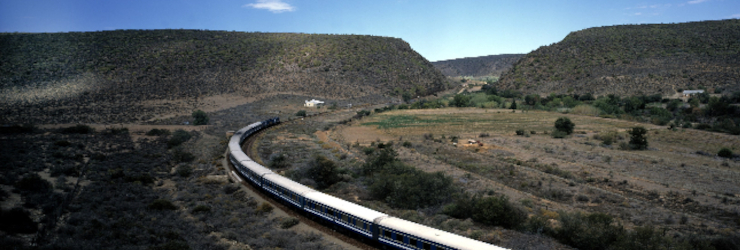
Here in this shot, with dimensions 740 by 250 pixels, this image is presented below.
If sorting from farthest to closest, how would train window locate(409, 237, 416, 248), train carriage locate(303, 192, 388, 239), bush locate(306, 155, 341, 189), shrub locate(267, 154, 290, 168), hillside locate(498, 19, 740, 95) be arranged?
hillside locate(498, 19, 740, 95) < shrub locate(267, 154, 290, 168) < bush locate(306, 155, 341, 189) < train carriage locate(303, 192, 388, 239) < train window locate(409, 237, 416, 248)

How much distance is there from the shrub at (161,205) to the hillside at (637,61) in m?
97.5

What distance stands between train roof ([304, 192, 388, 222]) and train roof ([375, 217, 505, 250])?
784 mm

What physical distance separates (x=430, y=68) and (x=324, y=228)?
139m

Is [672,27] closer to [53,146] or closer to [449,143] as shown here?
[449,143]

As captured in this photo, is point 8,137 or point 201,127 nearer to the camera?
point 8,137

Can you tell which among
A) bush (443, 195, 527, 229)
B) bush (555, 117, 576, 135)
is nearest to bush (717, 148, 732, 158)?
bush (555, 117, 576, 135)

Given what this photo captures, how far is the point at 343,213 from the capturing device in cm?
1909

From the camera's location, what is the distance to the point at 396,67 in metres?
137

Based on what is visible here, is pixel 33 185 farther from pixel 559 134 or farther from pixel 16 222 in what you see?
pixel 559 134

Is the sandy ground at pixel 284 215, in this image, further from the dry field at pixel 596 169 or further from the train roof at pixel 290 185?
the dry field at pixel 596 169

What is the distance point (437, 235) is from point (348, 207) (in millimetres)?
5116

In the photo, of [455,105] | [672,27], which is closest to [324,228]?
[455,105]

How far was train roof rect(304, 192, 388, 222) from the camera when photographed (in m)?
18.3

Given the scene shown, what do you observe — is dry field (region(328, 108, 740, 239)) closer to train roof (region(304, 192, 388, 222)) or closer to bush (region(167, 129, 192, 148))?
train roof (region(304, 192, 388, 222))
